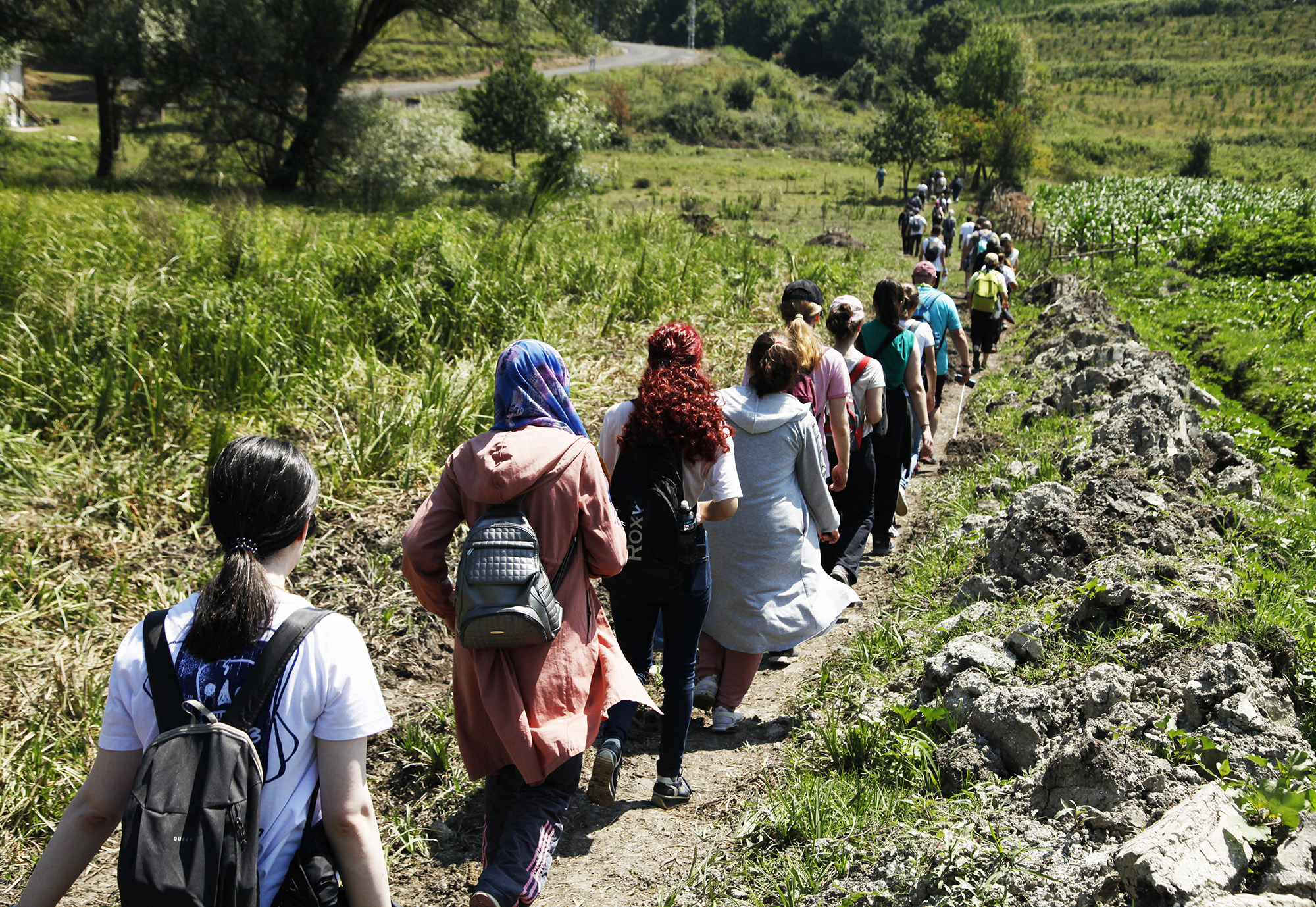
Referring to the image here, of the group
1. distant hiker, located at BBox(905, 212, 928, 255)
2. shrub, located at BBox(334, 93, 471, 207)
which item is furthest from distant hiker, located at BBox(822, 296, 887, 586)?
distant hiker, located at BBox(905, 212, 928, 255)

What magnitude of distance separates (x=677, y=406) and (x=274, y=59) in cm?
1858

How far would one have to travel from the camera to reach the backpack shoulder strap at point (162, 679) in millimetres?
1691

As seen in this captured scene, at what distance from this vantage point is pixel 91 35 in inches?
638

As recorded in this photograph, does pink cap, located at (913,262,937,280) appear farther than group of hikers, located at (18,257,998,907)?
Yes

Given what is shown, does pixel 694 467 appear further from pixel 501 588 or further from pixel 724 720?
pixel 724 720

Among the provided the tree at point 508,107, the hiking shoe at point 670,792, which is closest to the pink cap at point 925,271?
the hiking shoe at point 670,792

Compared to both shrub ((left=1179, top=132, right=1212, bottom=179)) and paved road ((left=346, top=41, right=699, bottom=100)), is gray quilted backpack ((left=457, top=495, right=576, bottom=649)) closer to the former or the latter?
paved road ((left=346, top=41, right=699, bottom=100))

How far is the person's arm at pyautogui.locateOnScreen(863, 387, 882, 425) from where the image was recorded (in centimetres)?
538

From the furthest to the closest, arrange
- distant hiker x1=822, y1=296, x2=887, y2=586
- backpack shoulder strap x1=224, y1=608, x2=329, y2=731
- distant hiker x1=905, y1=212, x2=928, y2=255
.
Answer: distant hiker x1=905, y1=212, x2=928, y2=255 → distant hiker x1=822, y1=296, x2=887, y2=586 → backpack shoulder strap x1=224, y1=608, x2=329, y2=731

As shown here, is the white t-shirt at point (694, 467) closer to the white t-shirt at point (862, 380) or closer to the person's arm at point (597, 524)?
the person's arm at point (597, 524)

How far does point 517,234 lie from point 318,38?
1339 centimetres

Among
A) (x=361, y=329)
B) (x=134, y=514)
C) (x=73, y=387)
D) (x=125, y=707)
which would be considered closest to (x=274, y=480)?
(x=125, y=707)

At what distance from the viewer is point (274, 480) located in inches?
72.2

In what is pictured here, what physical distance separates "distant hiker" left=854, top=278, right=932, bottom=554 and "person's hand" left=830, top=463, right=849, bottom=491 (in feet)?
3.18
